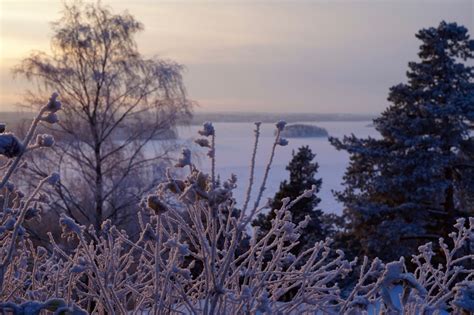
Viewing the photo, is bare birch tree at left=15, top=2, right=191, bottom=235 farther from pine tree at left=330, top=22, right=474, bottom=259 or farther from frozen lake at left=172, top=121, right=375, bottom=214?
pine tree at left=330, top=22, right=474, bottom=259

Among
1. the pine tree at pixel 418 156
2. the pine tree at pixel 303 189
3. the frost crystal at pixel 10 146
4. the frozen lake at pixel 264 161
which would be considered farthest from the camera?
the frozen lake at pixel 264 161

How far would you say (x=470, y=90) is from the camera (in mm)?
13211

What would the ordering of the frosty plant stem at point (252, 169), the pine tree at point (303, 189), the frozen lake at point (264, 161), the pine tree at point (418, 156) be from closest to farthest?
the frosty plant stem at point (252, 169)
the pine tree at point (418, 156)
the pine tree at point (303, 189)
the frozen lake at point (264, 161)

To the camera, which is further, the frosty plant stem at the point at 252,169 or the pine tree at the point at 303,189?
the pine tree at the point at 303,189

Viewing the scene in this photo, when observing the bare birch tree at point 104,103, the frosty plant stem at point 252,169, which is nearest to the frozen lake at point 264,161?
the bare birch tree at point 104,103

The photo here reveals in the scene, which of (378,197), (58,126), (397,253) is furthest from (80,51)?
(397,253)

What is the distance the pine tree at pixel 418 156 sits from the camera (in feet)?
41.9

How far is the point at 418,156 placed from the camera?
12.8 meters

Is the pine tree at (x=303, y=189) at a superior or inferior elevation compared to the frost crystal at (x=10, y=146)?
inferior

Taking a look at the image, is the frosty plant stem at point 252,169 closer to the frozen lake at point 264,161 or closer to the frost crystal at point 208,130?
the frost crystal at point 208,130

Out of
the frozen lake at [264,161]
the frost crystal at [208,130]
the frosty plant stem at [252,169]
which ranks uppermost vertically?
the frost crystal at [208,130]

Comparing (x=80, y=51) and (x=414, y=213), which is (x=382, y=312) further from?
(x=80, y=51)

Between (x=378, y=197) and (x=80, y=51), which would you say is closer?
(x=378, y=197)

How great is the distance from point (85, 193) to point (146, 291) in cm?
1318
